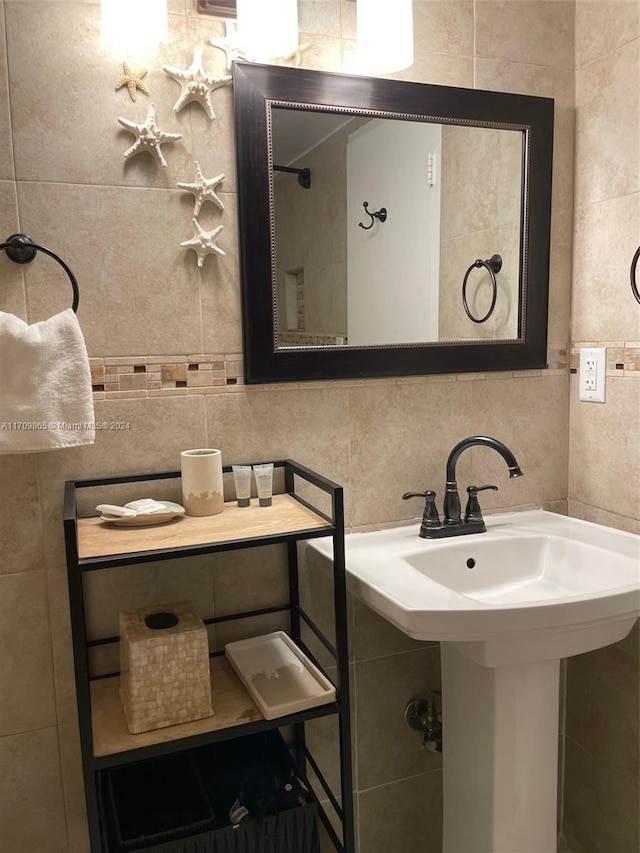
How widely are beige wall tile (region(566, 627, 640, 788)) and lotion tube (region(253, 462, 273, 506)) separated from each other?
36.4 inches

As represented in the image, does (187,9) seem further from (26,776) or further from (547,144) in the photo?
(26,776)

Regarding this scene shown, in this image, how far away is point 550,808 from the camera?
143cm

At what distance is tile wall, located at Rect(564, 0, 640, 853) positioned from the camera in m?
1.56

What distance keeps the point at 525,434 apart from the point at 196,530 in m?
0.91

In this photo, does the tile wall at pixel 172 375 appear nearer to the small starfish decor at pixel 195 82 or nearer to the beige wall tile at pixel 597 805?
the small starfish decor at pixel 195 82

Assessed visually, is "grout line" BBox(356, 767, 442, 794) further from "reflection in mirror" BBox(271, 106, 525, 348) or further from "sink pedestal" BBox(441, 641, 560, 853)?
"reflection in mirror" BBox(271, 106, 525, 348)

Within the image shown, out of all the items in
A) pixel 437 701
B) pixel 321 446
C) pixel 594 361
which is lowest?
pixel 437 701

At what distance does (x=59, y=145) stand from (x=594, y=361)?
127 centimetres

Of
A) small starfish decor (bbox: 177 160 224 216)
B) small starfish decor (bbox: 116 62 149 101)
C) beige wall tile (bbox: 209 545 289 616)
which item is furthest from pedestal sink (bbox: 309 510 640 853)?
small starfish decor (bbox: 116 62 149 101)

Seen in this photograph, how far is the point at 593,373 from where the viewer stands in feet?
5.52

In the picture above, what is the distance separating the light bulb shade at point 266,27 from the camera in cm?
135

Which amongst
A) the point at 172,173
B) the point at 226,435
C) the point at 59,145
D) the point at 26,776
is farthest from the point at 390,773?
the point at 59,145

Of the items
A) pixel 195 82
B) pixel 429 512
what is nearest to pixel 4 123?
pixel 195 82

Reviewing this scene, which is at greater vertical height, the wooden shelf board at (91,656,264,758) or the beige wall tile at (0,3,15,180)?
the beige wall tile at (0,3,15,180)
